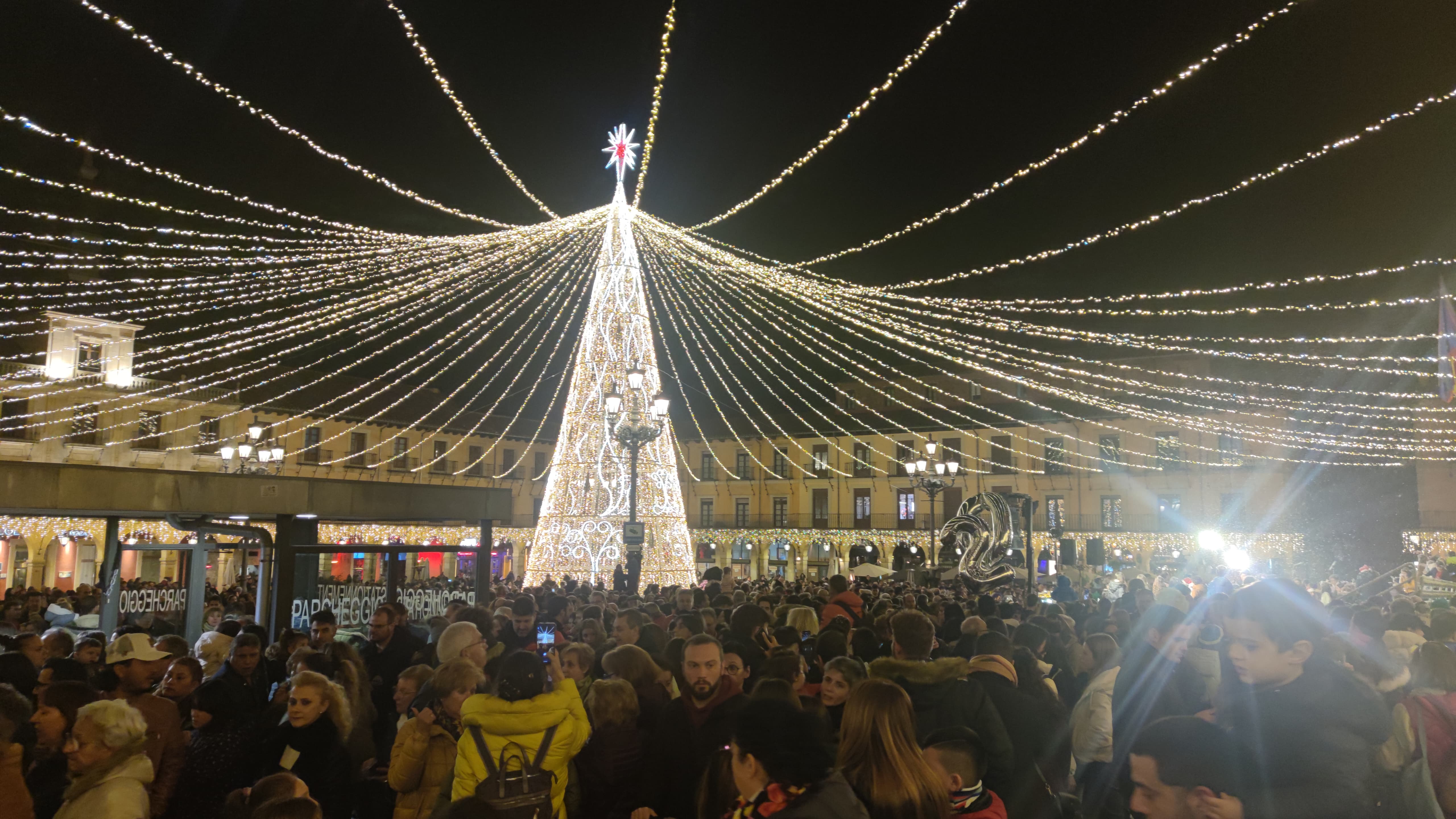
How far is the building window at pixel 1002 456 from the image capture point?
4228 cm

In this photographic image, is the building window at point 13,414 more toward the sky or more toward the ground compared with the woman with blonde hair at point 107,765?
more toward the sky

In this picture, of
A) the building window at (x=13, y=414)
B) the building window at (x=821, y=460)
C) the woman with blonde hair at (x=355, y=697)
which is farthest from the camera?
the building window at (x=821, y=460)

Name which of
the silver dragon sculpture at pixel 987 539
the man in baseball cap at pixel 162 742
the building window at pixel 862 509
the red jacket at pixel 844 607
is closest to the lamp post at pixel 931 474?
the silver dragon sculpture at pixel 987 539

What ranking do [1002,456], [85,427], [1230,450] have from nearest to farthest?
[85,427] → [1230,450] → [1002,456]

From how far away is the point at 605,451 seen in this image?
695 inches

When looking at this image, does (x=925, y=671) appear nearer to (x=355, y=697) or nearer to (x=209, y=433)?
(x=355, y=697)

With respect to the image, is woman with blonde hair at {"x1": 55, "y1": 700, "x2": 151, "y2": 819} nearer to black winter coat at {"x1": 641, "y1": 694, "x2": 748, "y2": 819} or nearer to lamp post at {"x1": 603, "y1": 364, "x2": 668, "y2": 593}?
black winter coat at {"x1": 641, "y1": 694, "x2": 748, "y2": 819}

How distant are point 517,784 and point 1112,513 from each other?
134 feet

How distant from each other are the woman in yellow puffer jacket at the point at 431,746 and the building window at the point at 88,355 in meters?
31.8

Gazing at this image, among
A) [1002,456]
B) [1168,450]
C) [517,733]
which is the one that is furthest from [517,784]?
[1002,456]

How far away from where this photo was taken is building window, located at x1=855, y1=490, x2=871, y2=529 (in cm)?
4547

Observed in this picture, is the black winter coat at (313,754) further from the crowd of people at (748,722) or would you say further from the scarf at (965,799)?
the scarf at (965,799)

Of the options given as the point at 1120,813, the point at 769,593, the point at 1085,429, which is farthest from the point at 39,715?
the point at 1085,429

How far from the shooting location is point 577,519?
17.4 meters
